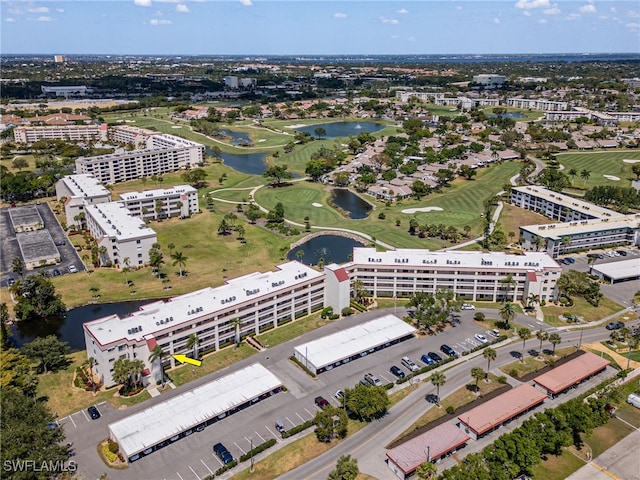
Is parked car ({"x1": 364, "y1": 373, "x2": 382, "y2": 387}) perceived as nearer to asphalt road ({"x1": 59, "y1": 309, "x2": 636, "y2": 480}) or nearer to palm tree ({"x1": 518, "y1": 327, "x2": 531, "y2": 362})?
asphalt road ({"x1": 59, "y1": 309, "x2": 636, "y2": 480})

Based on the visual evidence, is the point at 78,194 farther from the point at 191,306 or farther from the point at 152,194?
the point at 191,306

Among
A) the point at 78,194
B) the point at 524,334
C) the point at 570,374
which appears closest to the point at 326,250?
the point at 524,334

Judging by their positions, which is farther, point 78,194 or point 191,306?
point 78,194

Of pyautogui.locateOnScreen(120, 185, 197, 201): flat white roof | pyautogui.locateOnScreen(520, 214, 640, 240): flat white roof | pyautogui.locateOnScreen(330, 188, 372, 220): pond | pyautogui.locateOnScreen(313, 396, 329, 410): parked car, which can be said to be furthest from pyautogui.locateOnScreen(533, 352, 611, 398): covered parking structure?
pyautogui.locateOnScreen(120, 185, 197, 201): flat white roof

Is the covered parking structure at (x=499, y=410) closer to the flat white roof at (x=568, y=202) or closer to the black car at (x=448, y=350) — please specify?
the black car at (x=448, y=350)

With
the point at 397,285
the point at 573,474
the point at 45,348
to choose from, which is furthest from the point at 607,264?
the point at 45,348

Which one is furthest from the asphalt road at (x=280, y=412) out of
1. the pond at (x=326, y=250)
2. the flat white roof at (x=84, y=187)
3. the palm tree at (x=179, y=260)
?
the flat white roof at (x=84, y=187)
